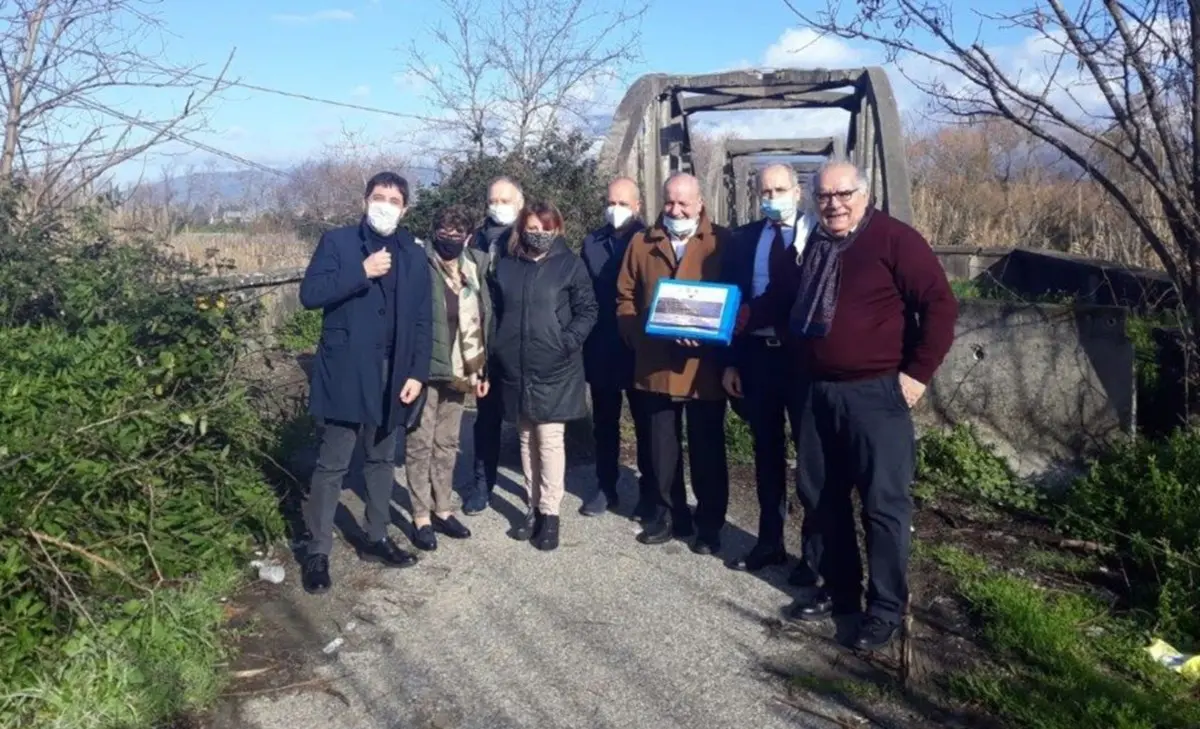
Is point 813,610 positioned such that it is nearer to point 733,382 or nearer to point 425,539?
point 733,382

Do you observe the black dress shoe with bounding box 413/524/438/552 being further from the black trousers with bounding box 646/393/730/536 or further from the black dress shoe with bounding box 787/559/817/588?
the black dress shoe with bounding box 787/559/817/588

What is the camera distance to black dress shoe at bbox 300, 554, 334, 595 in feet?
17.9

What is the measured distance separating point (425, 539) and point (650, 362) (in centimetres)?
149

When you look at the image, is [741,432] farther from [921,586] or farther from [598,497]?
[921,586]

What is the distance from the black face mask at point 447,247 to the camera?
19.6ft

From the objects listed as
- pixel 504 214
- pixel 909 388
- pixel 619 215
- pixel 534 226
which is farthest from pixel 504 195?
pixel 909 388

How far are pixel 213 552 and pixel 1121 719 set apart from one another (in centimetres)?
387

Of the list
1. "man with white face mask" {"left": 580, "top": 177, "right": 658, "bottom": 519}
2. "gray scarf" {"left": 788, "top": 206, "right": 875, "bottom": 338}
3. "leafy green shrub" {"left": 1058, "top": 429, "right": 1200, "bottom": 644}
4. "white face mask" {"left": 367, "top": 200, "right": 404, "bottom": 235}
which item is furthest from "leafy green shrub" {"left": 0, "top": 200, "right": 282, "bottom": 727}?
"leafy green shrub" {"left": 1058, "top": 429, "right": 1200, "bottom": 644}

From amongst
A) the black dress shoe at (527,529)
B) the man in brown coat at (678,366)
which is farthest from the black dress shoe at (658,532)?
the black dress shoe at (527,529)

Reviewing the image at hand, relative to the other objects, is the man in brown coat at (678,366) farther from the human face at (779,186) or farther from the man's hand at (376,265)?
the man's hand at (376,265)

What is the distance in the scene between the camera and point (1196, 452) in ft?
19.4

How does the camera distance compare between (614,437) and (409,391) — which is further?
(614,437)

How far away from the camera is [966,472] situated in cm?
708

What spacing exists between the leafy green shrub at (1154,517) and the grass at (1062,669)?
0.24 meters
